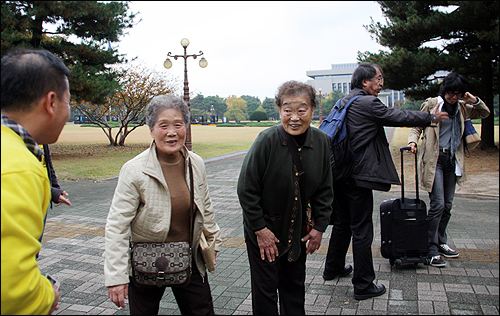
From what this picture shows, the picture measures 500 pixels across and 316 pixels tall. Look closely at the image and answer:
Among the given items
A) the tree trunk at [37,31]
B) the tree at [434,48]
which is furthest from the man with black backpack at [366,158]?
the tree trunk at [37,31]

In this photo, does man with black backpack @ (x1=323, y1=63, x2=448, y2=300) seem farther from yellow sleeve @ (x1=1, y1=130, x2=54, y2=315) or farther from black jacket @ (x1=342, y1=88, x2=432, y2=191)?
yellow sleeve @ (x1=1, y1=130, x2=54, y2=315)

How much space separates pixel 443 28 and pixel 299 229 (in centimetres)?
1474

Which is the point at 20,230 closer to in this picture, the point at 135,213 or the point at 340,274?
the point at 135,213

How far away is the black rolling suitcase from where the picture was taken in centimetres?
383

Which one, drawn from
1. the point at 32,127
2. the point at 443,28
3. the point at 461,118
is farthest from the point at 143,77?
the point at 32,127

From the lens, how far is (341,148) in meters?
3.45

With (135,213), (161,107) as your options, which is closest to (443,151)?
(161,107)

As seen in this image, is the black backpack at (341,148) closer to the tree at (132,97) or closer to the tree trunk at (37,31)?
the tree trunk at (37,31)

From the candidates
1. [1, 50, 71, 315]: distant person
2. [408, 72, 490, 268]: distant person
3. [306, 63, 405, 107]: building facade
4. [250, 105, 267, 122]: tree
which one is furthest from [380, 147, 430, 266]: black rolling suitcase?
[306, 63, 405, 107]: building facade

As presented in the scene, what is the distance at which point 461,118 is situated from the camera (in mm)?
4160

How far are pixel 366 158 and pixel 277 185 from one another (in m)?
1.24

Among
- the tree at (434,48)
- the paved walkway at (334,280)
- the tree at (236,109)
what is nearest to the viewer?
the paved walkway at (334,280)

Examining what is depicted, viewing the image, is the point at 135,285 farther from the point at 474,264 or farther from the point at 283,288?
the point at 474,264

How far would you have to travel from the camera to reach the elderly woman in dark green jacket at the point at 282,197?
96.6 inches
